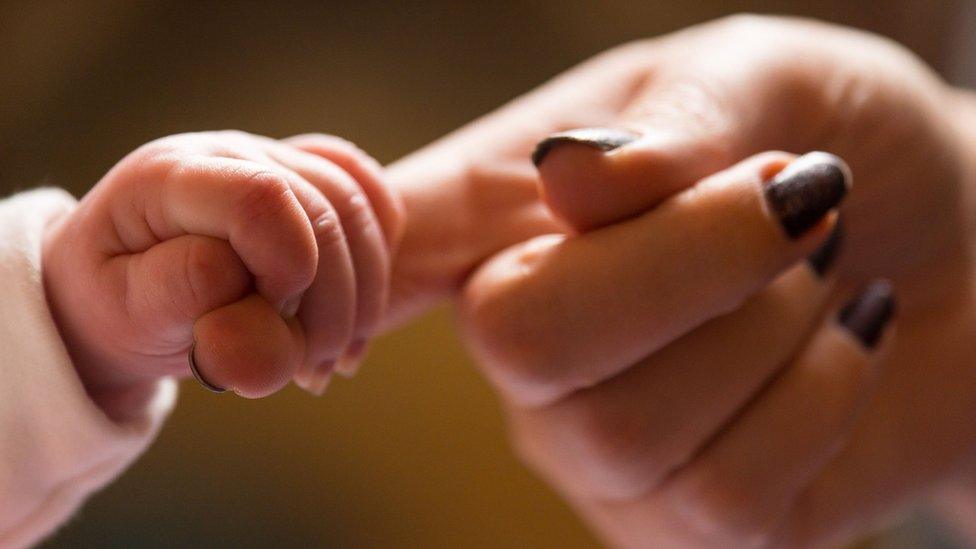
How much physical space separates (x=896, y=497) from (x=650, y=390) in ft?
0.83

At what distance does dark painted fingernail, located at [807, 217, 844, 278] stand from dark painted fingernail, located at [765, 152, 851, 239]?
0.10 m

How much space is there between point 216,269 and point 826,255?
39cm

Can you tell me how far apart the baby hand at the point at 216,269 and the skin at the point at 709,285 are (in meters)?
0.12

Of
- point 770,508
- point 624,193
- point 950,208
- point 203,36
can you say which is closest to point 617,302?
point 624,193

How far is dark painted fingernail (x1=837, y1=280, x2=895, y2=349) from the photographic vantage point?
59 centimetres

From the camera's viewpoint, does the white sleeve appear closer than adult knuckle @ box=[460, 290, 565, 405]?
Yes

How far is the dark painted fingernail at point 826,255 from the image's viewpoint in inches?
22.2

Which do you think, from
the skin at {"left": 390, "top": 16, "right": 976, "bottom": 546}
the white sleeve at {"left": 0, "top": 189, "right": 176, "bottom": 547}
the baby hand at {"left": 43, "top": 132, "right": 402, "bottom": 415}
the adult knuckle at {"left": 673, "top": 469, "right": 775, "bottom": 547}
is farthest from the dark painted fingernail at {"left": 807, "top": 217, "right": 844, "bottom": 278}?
the white sleeve at {"left": 0, "top": 189, "right": 176, "bottom": 547}

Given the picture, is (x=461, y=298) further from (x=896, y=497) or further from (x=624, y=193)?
(x=896, y=497)

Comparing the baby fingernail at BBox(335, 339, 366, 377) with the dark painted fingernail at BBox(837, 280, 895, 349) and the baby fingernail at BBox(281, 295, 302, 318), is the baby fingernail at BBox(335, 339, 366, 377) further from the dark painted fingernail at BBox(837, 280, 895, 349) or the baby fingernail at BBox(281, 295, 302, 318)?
the dark painted fingernail at BBox(837, 280, 895, 349)

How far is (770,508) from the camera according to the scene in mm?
569

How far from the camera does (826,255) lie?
1.87ft

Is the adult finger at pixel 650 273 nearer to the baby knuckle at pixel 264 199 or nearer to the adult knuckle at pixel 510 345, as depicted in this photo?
the adult knuckle at pixel 510 345

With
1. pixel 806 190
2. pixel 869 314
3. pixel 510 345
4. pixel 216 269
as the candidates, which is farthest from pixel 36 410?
pixel 869 314
